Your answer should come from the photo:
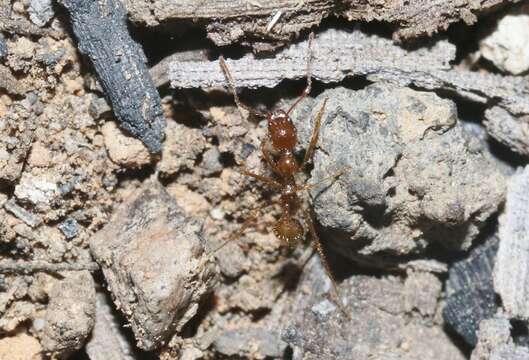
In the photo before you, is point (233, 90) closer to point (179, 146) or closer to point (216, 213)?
→ point (179, 146)

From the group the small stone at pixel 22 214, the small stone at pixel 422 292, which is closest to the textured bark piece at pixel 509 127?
the small stone at pixel 422 292

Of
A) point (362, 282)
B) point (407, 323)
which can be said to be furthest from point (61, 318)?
point (407, 323)

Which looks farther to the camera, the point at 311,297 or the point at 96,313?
the point at 311,297

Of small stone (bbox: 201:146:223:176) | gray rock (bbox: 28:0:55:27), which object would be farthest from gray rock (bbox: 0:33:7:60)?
small stone (bbox: 201:146:223:176)

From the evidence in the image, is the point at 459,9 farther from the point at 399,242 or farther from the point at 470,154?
the point at 399,242

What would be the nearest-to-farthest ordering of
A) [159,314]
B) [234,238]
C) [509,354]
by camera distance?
[159,314]
[509,354]
[234,238]

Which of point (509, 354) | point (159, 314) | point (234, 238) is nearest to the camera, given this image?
point (159, 314)

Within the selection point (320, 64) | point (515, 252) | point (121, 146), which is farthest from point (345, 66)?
point (515, 252)
